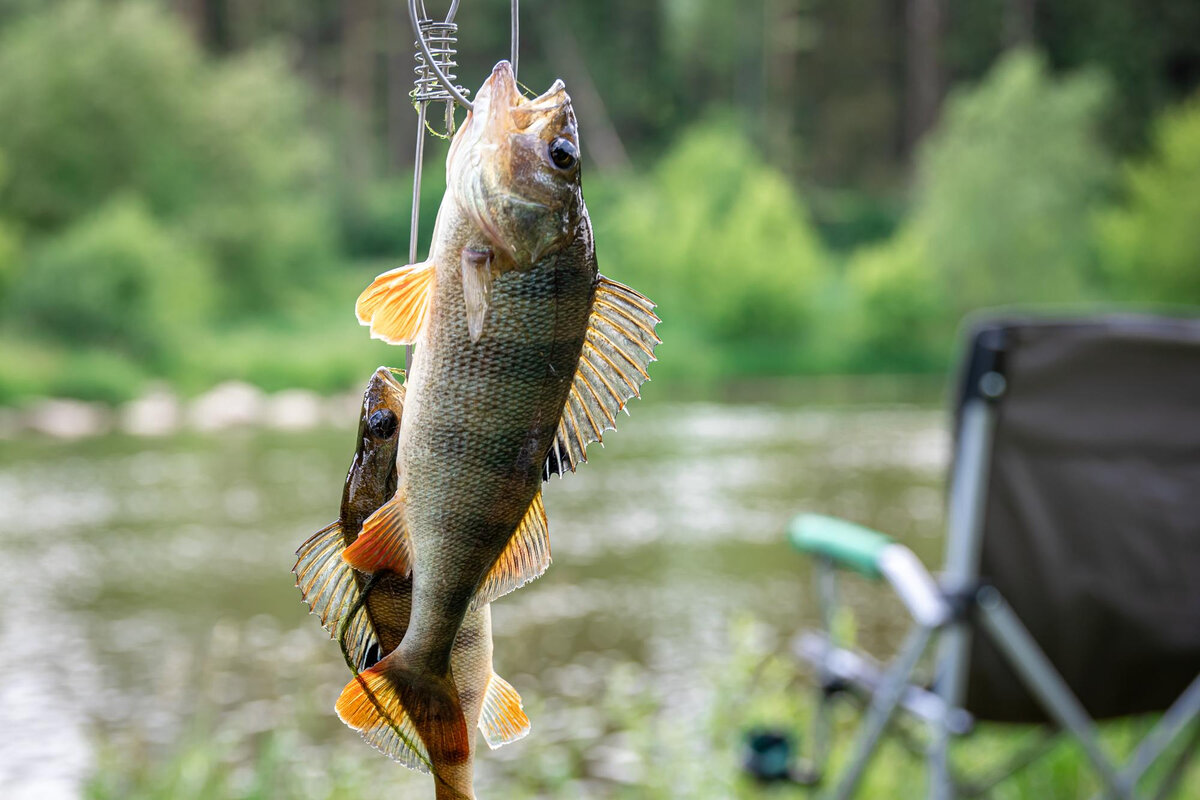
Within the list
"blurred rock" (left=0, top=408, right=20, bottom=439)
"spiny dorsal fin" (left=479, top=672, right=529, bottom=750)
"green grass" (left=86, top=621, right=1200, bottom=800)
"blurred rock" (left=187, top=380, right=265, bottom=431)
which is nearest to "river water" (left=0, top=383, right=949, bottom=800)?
"green grass" (left=86, top=621, right=1200, bottom=800)

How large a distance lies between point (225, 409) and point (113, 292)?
4.03m

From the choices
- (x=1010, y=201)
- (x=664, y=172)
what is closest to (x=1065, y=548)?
(x=664, y=172)

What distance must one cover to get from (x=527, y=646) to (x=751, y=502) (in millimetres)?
4609

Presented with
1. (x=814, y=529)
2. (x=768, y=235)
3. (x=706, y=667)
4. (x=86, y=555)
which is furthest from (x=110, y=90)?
(x=814, y=529)

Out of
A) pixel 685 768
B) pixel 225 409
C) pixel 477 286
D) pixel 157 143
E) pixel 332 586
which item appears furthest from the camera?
pixel 157 143

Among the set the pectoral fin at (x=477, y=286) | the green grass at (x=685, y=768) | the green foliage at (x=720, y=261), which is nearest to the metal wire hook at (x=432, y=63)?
the pectoral fin at (x=477, y=286)

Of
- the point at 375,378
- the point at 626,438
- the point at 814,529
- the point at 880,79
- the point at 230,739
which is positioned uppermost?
the point at 880,79

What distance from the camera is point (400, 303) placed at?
95 cm

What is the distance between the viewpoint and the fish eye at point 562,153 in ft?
3.08

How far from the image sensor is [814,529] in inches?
137

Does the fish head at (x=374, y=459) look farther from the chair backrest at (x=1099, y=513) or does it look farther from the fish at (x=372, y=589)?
the chair backrest at (x=1099, y=513)

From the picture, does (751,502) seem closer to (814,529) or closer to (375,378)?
(814,529)

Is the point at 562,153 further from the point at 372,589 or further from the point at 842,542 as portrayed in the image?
the point at 842,542

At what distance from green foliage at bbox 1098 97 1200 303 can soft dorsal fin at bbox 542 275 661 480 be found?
27.8m
